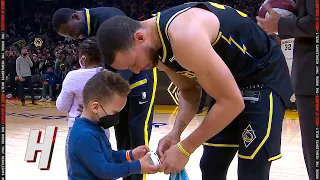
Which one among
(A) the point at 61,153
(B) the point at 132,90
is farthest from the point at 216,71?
(A) the point at 61,153

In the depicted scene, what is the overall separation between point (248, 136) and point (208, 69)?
0.51 metres

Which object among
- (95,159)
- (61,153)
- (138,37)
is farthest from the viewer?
(61,153)

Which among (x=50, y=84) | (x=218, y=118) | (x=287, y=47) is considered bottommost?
(x=50, y=84)

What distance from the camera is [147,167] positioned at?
200cm

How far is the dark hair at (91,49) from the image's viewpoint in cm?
291

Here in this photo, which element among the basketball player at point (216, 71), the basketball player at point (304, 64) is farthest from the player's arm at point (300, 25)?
the basketball player at point (216, 71)

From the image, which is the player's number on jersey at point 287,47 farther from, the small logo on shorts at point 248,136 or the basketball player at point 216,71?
the small logo on shorts at point 248,136

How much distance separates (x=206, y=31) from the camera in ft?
5.91

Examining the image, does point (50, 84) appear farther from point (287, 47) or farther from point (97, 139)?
point (97, 139)

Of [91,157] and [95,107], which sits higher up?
[95,107]

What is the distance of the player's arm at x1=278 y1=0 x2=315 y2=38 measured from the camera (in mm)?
2256

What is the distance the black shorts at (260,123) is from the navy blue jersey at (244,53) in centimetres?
5

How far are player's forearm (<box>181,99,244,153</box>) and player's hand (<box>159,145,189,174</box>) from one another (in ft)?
0.31

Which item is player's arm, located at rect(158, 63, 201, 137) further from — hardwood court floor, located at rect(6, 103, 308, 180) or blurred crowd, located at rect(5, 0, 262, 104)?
blurred crowd, located at rect(5, 0, 262, 104)
